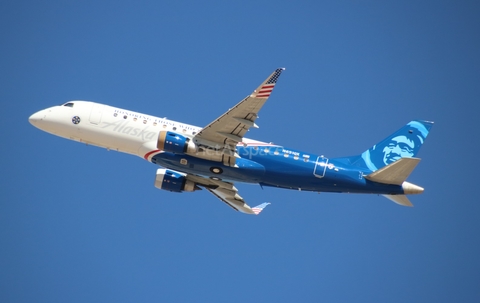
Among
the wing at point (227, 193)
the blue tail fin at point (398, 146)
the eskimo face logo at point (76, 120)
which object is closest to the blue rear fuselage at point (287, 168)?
the blue tail fin at point (398, 146)

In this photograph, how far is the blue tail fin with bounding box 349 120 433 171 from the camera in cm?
5472

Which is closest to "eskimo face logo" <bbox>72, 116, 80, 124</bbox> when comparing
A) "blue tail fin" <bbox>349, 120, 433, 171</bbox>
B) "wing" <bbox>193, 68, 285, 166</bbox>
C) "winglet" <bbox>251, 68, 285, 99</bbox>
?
"wing" <bbox>193, 68, 285, 166</bbox>

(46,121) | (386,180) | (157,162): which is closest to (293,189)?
(386,180)

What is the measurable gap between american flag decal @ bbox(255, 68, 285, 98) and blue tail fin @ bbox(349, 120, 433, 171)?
38.0 feet

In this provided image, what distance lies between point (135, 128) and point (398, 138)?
21.2 meters

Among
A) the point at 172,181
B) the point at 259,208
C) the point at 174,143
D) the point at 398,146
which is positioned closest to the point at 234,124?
the point at 174,143

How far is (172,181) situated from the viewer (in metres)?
57.9

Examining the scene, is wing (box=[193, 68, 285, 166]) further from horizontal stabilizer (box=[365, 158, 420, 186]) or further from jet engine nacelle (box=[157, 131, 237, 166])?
horizontal stabilizer (box=[365, 158, 420, 186])

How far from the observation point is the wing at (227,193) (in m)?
58.1

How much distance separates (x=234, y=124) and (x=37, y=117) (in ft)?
55.2

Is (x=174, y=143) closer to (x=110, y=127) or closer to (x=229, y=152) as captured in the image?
(x=229, y=152)

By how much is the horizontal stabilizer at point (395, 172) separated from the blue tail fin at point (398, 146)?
11.3 feet

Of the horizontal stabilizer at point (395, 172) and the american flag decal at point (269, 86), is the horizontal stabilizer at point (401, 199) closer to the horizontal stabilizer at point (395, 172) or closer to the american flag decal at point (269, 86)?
the horizontal stabilizer at point (395, 172)

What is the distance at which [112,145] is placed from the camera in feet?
176
